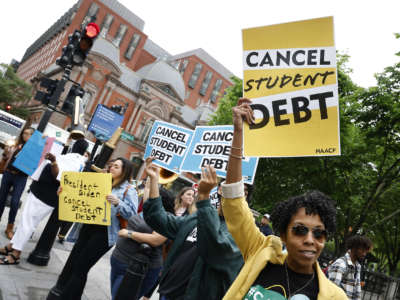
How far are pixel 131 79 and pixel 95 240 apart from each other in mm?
40705

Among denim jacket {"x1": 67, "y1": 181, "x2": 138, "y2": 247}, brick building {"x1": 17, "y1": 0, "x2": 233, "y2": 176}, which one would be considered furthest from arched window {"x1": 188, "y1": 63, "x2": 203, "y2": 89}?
denim jacket {"x1": 67, "y1": 181, "x2": 138, "y2": 247}

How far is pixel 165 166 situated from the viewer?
6.00m

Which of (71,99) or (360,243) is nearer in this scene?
(360,243)

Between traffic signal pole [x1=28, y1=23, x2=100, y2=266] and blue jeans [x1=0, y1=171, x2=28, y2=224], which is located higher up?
traffic signal pole [x1=28, y1=23, x2=100, y2=266]

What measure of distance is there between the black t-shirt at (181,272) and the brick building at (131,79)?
30204 mm

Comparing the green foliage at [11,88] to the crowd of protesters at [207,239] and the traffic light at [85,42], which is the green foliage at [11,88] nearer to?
the traffic light at [85,42]

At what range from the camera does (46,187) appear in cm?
523

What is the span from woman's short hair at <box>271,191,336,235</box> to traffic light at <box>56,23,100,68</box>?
547 centimetres

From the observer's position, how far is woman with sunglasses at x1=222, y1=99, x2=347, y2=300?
176 cm

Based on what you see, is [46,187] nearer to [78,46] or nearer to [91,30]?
[78,46]

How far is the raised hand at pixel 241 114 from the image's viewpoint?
2229 mm

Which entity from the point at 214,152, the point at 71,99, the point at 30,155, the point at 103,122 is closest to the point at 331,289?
the point at 214,152

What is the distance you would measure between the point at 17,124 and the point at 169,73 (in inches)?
913

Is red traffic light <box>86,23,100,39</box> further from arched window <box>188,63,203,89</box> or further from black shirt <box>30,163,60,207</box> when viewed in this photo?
arched window <box>188,63,203,89</box>
